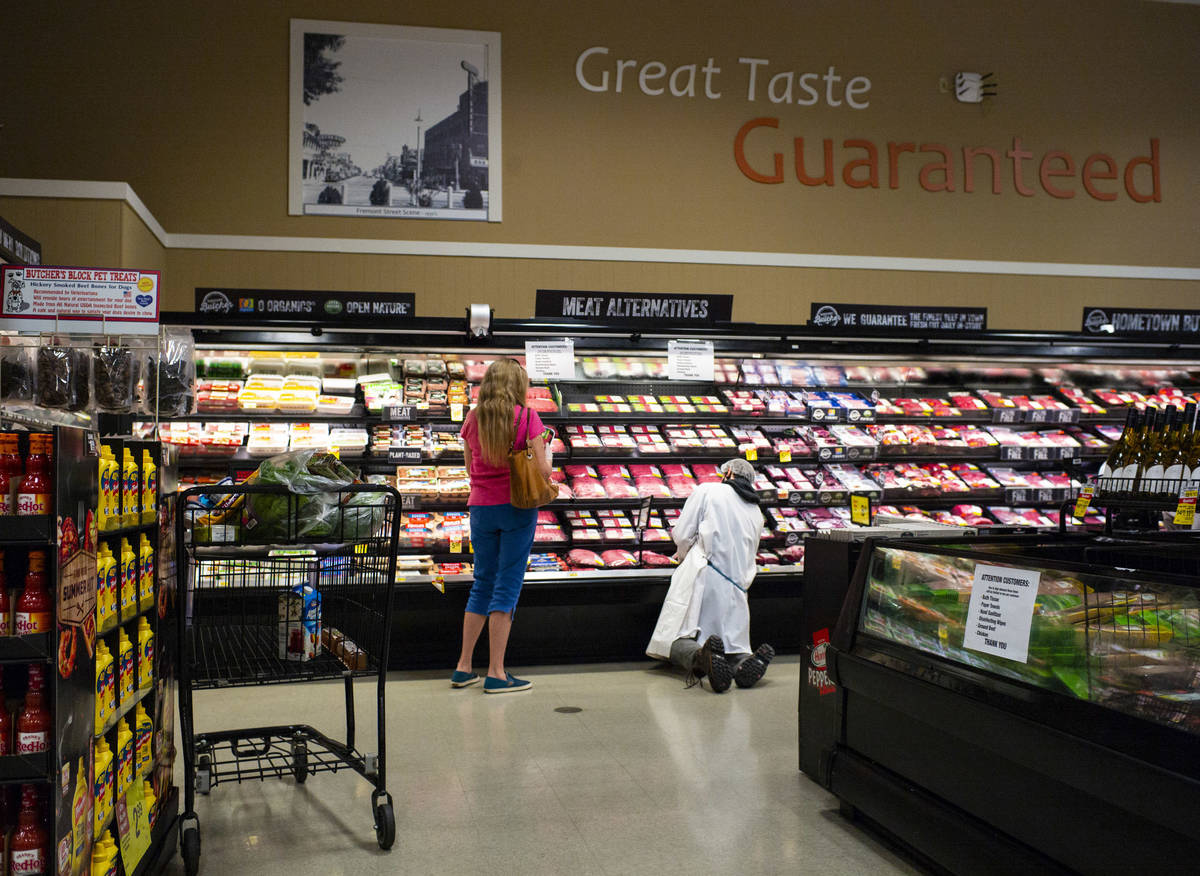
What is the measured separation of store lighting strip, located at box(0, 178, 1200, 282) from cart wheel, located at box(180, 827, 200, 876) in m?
4.49

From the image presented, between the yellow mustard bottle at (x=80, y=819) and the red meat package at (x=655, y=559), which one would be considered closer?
the yellow mustard bottle at (x=80, y=819)

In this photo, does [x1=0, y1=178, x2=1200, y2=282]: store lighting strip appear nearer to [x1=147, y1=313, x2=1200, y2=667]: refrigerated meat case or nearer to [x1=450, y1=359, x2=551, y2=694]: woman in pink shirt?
[x1=147, y1=313, x2=1200, y2=667]: refrigerated meat case

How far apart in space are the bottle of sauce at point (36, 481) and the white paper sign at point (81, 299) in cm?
109

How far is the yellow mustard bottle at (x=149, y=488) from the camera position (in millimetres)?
2787

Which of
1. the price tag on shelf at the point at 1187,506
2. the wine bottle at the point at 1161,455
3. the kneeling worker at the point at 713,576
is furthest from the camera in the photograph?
the kneeling worker at the point at 713,576

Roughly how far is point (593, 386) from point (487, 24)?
10.7 ft

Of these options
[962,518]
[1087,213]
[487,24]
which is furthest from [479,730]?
[1087,213]

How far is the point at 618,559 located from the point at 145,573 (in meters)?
3.45

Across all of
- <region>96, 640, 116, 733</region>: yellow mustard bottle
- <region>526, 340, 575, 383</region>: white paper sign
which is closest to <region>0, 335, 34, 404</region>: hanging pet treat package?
<region>96, 640, 116, 733</region>: yellow mustard bottle

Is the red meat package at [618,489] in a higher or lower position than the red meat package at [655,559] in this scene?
higher

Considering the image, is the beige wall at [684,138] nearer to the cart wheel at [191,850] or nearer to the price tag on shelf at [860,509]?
the price tag on shelf at [860,509]

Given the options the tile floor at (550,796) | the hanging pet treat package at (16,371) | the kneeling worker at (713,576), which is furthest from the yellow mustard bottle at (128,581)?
the kneeling worker at (713,576)

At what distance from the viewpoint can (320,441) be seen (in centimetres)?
575

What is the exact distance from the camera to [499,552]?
16.9 feet
